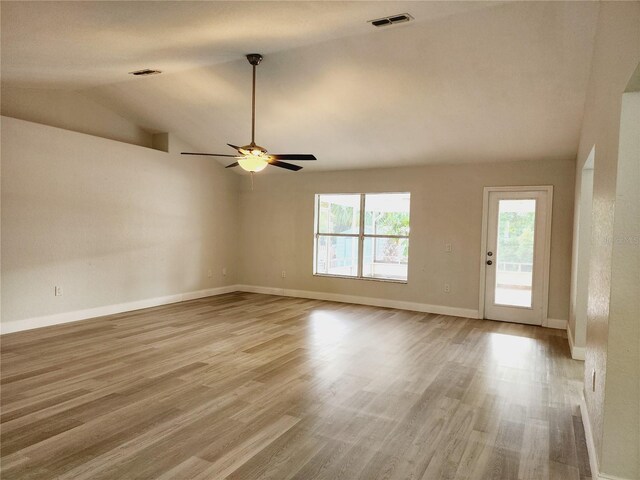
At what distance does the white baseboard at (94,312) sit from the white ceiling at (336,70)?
2898 mm

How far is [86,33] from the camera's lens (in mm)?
3404

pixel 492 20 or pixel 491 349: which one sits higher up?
pixel 492 20

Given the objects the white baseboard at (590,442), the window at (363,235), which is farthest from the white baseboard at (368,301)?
the white baseboard at (590,442)

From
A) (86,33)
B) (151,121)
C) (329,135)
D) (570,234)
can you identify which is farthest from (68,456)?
(570,234)

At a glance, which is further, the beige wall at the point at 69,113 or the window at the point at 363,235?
the window at the point at 363,235

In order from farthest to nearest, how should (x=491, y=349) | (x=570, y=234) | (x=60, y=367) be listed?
(x=570, y=234) → (x=491, y=349) → (x=60, y=367)

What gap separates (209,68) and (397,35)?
2252mm

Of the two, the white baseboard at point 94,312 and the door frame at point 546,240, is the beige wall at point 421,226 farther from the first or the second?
the white baseboard at point 94,312

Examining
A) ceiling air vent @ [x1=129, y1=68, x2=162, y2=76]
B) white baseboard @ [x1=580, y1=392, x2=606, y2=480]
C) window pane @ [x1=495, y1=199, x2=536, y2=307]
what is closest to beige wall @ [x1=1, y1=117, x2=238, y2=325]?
ceiling air vent @ [x1=129, y1=68, x2=162, y2=76]

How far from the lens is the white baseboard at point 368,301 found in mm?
6566

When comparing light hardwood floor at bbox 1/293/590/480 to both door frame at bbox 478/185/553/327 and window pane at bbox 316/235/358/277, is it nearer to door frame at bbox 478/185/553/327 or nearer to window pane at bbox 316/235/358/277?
door frame at bbox 478/185/553/327

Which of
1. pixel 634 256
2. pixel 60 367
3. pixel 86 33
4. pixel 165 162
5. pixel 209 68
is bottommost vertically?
pixel 60 367

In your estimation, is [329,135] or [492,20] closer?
[492,20]

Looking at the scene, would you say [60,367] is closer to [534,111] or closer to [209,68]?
[209,68]
